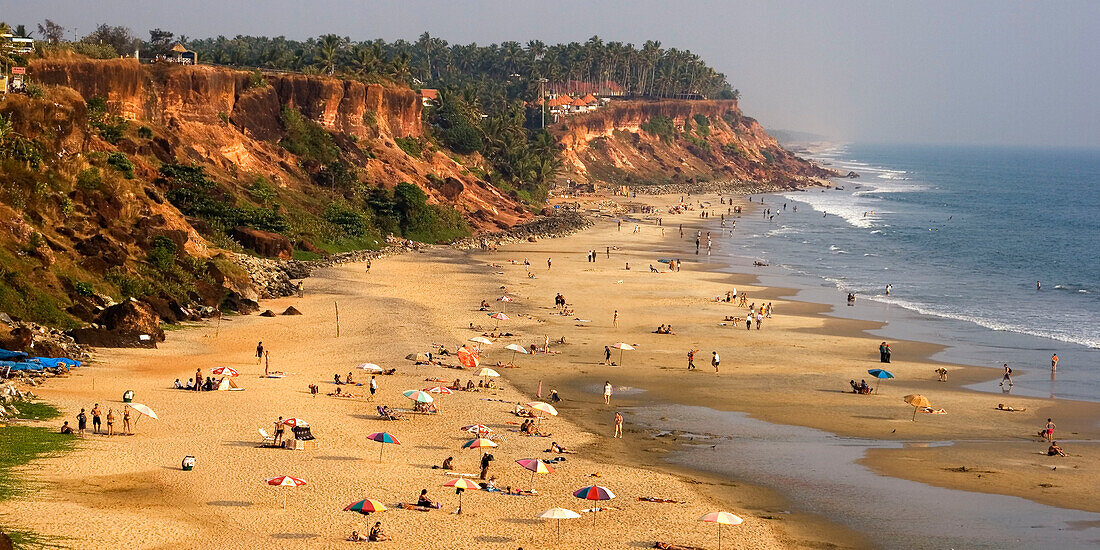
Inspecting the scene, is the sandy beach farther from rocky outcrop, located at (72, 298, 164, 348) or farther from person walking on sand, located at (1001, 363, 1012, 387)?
person walking on sand, located at (1001, 363, 1012, 387)

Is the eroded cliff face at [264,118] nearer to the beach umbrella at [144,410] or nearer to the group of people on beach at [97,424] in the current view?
the group of people on beach at [97,424]

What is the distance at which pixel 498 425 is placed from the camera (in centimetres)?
3428

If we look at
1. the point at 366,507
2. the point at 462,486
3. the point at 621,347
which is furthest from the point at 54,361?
the point at 621,347

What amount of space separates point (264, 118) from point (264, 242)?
66.0 feet

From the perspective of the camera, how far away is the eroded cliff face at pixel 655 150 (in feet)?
493

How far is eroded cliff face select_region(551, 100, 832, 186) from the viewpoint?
150250 mm

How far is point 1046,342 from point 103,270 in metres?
42.9

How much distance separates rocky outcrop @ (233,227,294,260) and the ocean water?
3198 cm

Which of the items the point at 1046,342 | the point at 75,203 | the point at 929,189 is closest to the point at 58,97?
the point at 75,203

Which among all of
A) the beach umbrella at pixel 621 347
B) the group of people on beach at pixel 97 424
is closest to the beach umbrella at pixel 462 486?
the group of people on beach at pixel 97 424

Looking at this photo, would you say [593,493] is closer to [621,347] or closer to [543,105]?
[621,347]

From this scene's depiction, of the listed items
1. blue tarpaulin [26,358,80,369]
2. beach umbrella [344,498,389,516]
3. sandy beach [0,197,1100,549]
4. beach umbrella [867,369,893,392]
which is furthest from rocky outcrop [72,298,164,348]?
beach umbrella [867,369,893,392]

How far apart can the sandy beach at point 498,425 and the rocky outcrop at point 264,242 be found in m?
4.95

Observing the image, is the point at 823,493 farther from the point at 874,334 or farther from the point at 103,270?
the point at 103,270
